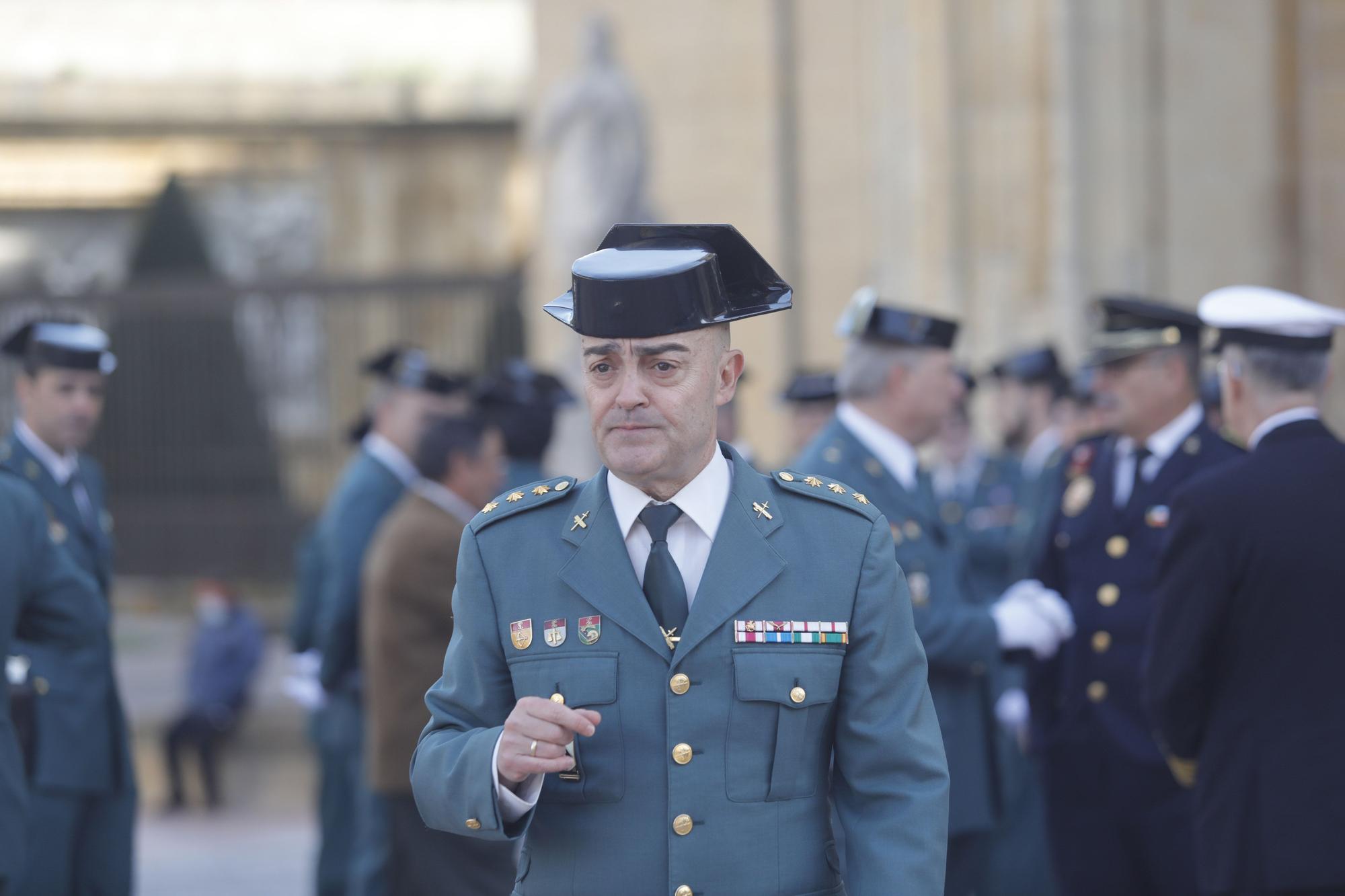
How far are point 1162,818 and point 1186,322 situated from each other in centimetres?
129

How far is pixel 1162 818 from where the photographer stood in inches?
150

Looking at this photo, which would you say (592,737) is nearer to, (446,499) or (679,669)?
(679,669)

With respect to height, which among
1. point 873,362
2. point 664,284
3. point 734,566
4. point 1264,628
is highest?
point 664,284

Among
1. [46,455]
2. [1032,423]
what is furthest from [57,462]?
[1032,423]

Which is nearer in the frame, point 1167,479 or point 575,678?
point 575,678

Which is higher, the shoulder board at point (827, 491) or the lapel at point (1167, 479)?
the shoulder board at point (827, 491)

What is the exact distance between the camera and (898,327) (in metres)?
4.00

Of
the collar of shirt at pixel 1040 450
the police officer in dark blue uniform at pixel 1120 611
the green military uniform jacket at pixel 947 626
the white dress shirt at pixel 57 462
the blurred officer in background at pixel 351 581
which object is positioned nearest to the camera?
the green military uniform jacket at pixel 947 626

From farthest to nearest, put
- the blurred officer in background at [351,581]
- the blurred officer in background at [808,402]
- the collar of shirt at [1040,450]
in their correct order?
the collar of shirt at [1040,450]
the blurred officer in background at [808,402]
the blurred officer in background at [351,581]

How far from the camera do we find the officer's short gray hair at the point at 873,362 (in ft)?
13.1

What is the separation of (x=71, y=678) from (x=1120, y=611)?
2687mm

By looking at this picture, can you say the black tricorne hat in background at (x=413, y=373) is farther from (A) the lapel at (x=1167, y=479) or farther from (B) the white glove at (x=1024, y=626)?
(A) the lapel at (x=1167, y=479)

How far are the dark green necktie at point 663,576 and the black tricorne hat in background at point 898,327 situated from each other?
1844mm

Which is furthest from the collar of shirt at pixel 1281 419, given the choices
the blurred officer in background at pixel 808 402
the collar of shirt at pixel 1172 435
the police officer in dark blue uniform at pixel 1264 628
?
the blurred officer in background at pixel 808 402
